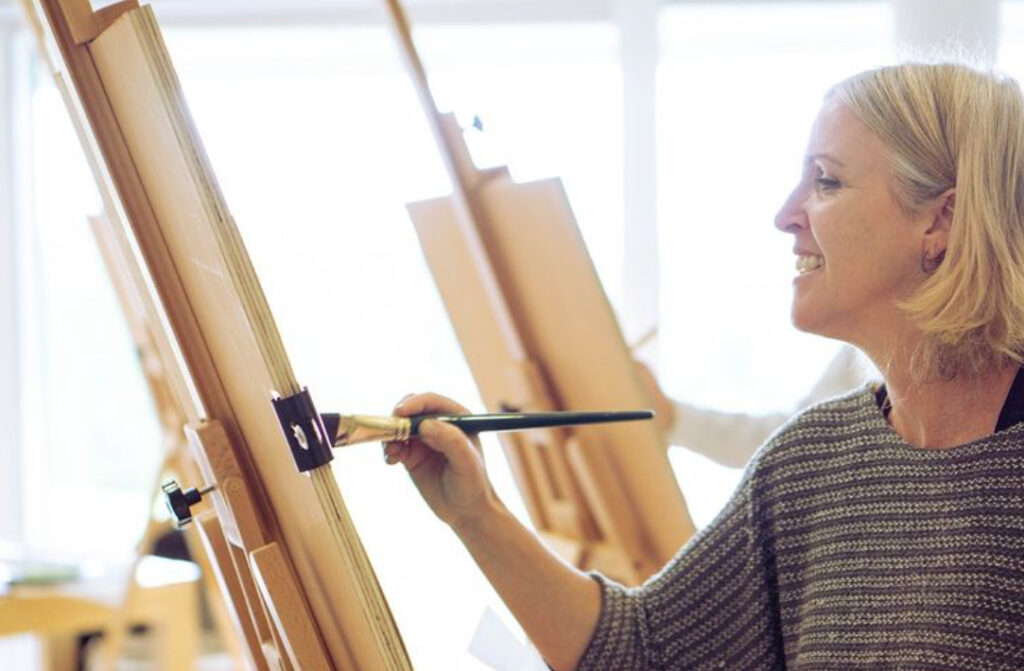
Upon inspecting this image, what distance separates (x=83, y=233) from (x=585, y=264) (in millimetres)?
3263

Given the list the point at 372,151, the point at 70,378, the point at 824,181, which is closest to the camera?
the point at 824,181

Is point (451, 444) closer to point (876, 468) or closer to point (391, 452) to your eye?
point (391, 452)

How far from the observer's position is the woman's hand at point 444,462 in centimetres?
115

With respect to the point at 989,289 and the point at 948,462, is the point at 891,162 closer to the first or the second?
the point at 989,289

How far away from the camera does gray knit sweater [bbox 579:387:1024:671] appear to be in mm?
1211

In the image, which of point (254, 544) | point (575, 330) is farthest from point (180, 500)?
point (575, 330)

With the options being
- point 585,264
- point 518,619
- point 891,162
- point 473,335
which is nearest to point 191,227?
point 518,619

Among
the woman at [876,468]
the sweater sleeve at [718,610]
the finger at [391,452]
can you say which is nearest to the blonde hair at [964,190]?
the woman at [876,468]

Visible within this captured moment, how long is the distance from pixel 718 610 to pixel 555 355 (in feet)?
2.71

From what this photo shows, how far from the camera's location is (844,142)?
1338mm

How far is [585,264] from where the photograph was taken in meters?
2.00

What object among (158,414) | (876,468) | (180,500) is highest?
(180,500)

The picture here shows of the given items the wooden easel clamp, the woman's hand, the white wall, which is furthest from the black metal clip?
the white wall

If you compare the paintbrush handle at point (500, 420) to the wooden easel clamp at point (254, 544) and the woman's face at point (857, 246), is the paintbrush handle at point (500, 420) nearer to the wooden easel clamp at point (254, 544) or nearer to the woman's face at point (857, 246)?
the wooden easel clamp at point (254, 544)
